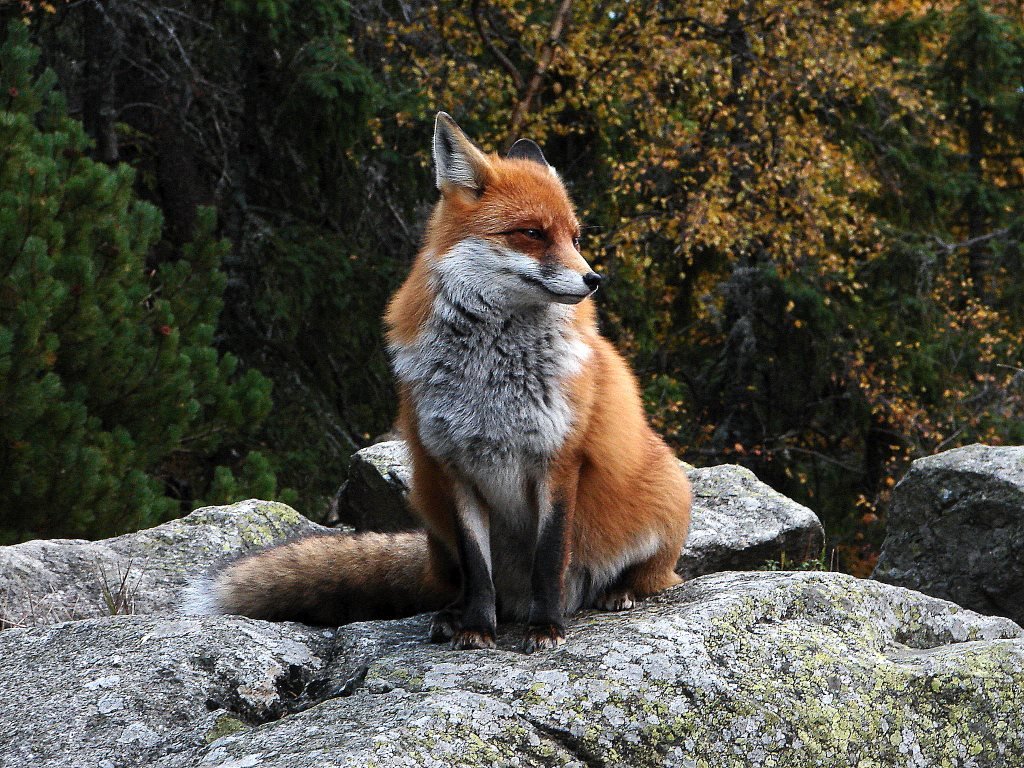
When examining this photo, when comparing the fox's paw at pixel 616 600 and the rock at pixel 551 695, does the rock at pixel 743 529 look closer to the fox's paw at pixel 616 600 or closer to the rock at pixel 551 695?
the fox's paw at pixel 616 600

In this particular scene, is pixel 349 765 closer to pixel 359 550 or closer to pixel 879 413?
pixel 359 550

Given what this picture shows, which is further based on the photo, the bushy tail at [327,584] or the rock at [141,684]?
the bushy tail at [327,584]

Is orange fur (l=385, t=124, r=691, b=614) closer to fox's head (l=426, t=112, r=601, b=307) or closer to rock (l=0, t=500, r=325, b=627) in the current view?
fox's head (l=426, t=112, r=601, b=307)

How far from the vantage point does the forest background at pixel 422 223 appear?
851 cm

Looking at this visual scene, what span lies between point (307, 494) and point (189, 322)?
2.79m

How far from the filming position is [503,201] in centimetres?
418

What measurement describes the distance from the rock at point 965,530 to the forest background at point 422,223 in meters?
5.50

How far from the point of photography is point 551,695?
3365 millimetres

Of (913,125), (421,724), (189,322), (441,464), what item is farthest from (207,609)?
(913,125)

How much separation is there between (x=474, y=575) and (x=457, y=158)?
1.64m

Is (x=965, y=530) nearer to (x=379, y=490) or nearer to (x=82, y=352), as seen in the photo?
(x=379, y=490)

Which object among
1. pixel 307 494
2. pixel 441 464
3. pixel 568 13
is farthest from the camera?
pixel 568 13

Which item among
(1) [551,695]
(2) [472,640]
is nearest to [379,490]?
(2) [472,640]

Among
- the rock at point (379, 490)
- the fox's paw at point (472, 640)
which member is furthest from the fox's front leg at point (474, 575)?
the rock at point (379, 490)
